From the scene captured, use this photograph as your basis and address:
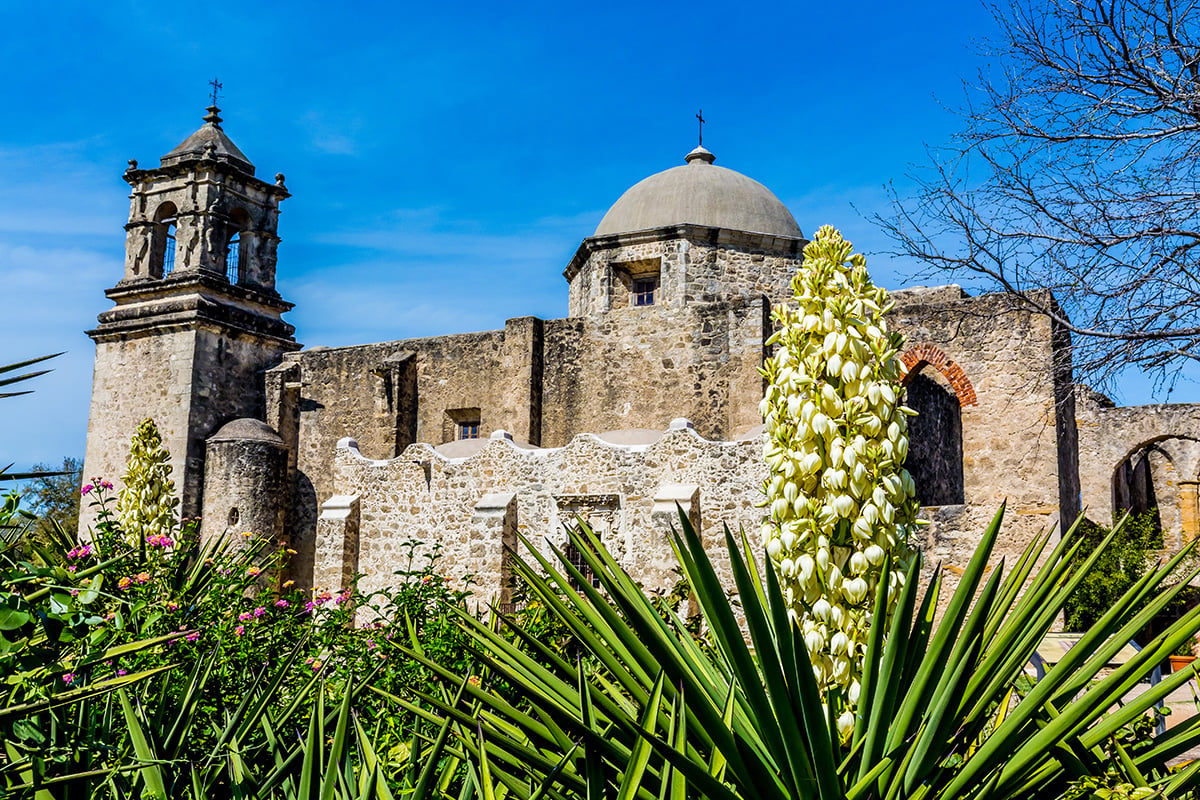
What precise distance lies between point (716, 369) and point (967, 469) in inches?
172

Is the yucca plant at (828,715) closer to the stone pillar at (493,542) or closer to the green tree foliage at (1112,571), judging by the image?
the stone pillar at (493,542)

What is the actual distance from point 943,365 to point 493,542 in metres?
6.42

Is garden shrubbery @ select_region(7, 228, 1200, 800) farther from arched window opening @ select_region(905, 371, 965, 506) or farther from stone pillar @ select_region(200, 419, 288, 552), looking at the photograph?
stone pillar @ select_region(200, 419, 288, 552)

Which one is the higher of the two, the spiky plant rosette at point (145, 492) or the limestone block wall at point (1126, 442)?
the limestone block wall at point (1126, 442)

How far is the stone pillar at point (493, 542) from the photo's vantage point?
524 inches

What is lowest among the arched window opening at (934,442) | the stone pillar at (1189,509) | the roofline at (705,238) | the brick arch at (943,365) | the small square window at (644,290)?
the stone pillar at (1189,509)

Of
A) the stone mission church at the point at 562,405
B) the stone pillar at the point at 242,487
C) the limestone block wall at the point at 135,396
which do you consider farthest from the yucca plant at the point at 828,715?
the limestone block wall at the point at 135,396

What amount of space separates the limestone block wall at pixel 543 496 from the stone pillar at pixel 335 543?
7 centimetres

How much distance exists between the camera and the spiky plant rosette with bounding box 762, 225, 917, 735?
311cm

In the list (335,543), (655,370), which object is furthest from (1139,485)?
(335,543)

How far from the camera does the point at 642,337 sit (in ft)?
56.3

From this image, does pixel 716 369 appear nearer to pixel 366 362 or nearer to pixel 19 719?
pixel 366 362

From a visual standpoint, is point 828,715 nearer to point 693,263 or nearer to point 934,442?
point 934,442

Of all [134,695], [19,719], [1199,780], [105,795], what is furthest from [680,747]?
[134,695]
